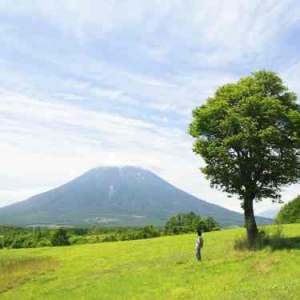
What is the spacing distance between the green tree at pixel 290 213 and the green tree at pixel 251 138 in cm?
6035

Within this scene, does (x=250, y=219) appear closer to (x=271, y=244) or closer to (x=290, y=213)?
(x=271, y=244)

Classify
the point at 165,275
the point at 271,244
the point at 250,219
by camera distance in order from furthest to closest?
the point at 250,219 < the point at 271,244 < the point at 165,275

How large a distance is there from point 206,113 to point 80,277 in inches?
654

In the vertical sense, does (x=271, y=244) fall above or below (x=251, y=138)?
below

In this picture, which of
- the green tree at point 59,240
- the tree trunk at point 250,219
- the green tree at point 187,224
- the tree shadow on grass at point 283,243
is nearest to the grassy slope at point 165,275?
the tree shadow on grass at point 283,243

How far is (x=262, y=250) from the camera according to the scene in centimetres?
3266

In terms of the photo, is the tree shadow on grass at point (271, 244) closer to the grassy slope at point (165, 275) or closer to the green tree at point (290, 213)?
the grassy slope at point (165, 275)

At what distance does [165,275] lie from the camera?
30.9 m

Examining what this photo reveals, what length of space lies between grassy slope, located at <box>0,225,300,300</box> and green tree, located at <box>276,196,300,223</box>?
177 ft

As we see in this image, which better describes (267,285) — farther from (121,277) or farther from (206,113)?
(206,113)


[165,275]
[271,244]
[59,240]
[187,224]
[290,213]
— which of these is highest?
[290,213]

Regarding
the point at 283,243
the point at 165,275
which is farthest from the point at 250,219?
the point at 165,275

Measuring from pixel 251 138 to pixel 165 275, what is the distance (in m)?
12.3

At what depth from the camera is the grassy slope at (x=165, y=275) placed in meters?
25.0
